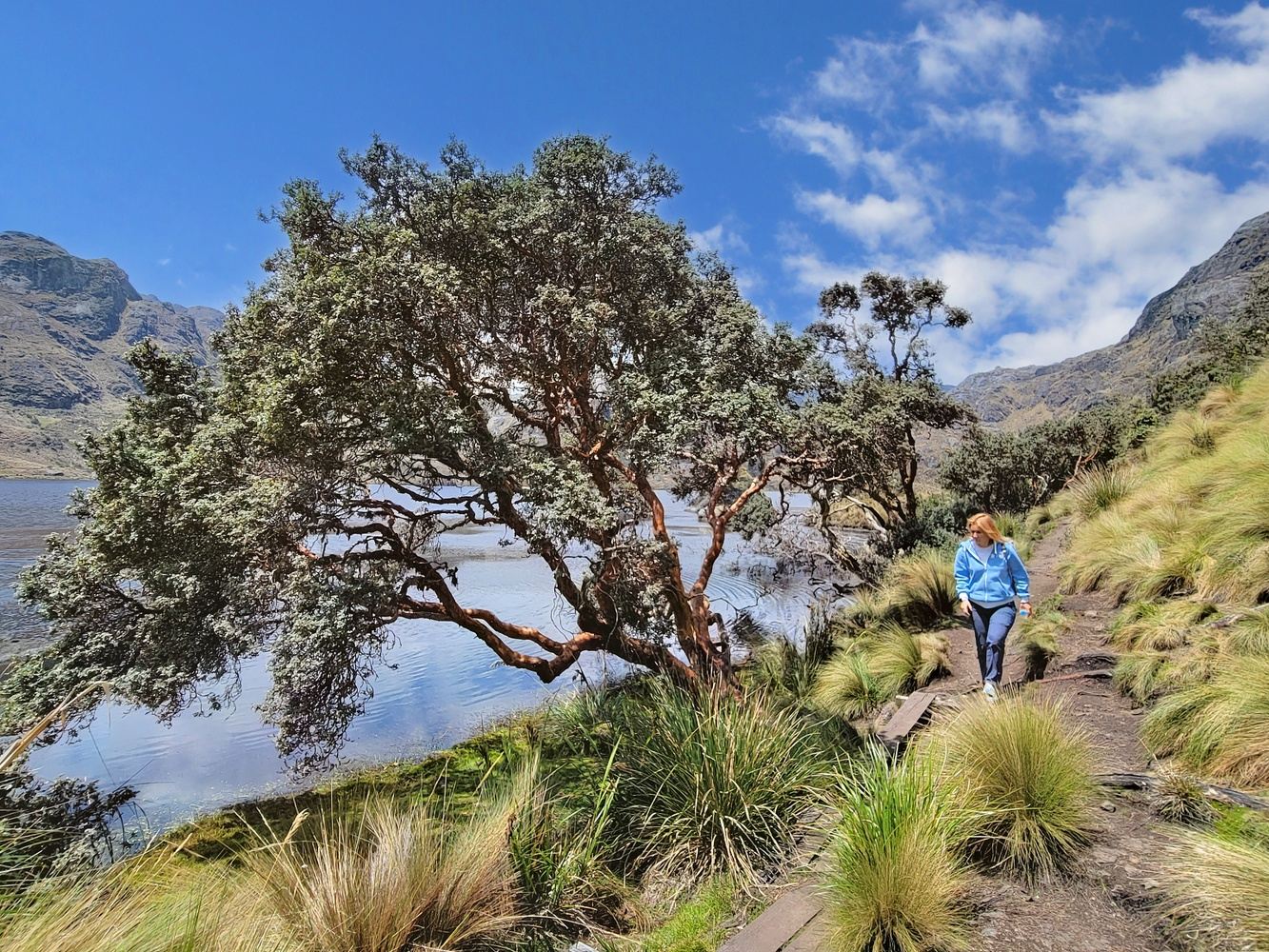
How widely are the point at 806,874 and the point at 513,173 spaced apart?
1095 centimetres

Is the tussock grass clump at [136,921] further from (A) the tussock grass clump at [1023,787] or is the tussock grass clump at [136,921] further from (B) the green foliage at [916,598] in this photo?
(B) the green foliage at [916,598]

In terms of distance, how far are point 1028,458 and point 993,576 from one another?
30.1m

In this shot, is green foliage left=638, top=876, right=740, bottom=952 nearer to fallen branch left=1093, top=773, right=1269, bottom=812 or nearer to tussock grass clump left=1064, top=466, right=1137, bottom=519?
fallen branch left=1093, top=773, right=1269, bottom=812

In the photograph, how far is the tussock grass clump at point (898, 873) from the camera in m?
3.21

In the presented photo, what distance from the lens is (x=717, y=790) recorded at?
17.5 feet

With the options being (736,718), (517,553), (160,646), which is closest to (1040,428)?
(517,553)

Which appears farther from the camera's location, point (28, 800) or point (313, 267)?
point (313, 267)

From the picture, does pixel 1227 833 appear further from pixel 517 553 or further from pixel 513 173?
pixel 517 553

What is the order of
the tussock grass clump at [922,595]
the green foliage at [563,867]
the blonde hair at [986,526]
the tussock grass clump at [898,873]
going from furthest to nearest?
the tussock grass clump at [922,595]
the blonde hair at [986,526]
the green foliage at [563,867]
the tussock grass clump at [898,873]

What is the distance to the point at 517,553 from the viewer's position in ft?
133

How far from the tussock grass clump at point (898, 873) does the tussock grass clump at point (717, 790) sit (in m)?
1.33

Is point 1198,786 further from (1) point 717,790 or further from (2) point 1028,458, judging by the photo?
(2) point 1028,458

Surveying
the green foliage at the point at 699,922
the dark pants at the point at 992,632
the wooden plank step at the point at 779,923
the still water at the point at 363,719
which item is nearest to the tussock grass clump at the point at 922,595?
the still water at the point at 363,719

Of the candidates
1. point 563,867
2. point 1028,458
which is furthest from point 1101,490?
point 1028,458
